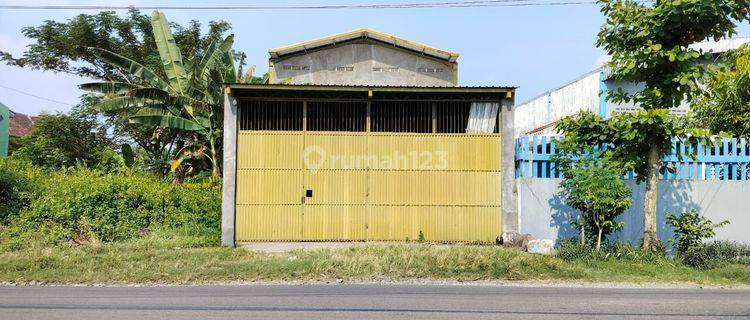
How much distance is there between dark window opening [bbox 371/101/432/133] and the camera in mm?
14219

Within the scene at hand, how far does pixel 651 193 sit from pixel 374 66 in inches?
392

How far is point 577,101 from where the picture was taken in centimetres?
2577

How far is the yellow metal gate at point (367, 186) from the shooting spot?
13.9 meters

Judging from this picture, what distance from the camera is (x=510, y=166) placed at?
544 inches

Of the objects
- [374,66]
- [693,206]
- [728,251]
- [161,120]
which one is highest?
[374,66]

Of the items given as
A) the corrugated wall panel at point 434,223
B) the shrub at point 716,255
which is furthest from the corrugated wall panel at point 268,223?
the shrub at point 716,255

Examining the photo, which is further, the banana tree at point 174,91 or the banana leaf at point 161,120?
the banana tree at point 174,91

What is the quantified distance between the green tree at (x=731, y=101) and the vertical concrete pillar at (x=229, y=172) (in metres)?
10.2

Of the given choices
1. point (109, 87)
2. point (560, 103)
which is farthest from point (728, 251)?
point (109, 87)

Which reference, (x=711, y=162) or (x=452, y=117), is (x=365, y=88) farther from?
(x=711, y=162)

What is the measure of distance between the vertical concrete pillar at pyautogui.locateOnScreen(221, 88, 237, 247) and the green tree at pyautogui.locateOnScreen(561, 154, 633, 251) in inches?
286

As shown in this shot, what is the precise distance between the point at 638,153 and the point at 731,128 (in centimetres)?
431

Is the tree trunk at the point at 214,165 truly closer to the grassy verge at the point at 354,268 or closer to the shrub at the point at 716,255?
the grassy verge at the point at 354,268

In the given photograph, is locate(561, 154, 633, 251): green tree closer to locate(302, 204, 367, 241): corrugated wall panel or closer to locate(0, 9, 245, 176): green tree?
locate(302, 204, 367, 241): corrugated wall panel
